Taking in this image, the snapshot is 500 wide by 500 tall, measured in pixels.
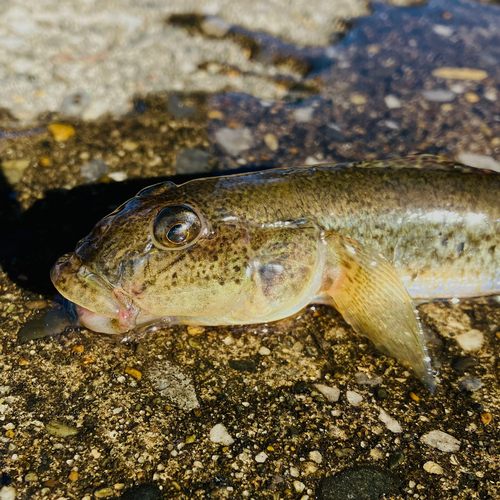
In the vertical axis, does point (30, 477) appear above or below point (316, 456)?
above

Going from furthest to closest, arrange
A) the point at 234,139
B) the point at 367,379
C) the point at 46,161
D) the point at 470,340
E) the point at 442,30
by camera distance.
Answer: the point at 442,30, the point at 234,139, the point at 46,161, the point at 470,340, the point at 367,379

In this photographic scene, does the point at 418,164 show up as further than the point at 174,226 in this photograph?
Yes

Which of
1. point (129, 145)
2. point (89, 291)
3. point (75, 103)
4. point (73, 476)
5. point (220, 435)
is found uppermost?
point (75, 103)

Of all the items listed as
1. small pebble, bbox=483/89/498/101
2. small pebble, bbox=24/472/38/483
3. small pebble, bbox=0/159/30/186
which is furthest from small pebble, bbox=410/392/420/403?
small pebble, bbox=483/89/498/101

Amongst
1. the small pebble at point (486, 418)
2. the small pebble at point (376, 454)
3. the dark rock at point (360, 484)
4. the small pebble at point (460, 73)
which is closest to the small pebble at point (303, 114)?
the small pebble at point (460, 73)

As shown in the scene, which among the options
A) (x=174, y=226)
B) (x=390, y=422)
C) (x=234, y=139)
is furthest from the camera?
(x=234, y=139)

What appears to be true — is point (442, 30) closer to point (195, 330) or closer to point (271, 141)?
point (271, 141)

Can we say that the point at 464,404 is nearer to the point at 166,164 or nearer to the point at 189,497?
the point at 189,497

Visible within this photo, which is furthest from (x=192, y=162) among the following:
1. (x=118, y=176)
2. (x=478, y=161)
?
(x=478, y=161)
